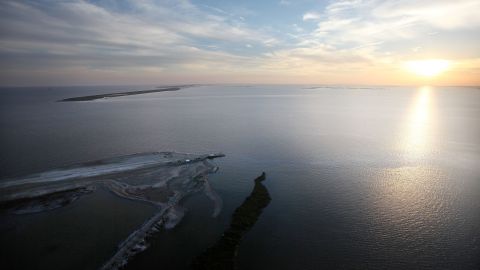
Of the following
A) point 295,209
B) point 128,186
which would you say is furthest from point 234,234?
point 128,186

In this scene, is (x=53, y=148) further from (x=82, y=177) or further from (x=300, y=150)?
(x=300, y=150)

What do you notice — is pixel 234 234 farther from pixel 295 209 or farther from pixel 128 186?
pixel 128 186

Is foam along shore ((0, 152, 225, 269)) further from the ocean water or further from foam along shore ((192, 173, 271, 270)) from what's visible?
foam along shore ((192, 173, 271, 270))

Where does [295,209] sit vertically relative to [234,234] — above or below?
above

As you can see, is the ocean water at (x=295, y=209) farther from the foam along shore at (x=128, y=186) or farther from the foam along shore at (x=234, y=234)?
the foam along shore at (x=128, y=186)

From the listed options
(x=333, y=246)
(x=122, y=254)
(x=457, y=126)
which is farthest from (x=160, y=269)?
(x=457, y=126)

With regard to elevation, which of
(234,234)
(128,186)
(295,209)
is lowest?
(234,234)

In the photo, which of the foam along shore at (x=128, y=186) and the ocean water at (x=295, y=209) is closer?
the ocean water at (x=295, y=209)

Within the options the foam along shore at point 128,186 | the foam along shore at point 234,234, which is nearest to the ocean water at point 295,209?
the foam along shore at point 234,234
